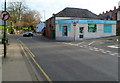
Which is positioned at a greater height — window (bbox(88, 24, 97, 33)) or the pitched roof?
the pitched roof

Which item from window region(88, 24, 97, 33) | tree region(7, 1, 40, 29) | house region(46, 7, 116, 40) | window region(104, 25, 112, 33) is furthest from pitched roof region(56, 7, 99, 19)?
tree region(7, 1, 40, 29)

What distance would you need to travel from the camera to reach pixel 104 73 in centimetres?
797

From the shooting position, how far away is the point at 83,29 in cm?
3416

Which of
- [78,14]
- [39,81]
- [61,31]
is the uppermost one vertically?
[78,14]

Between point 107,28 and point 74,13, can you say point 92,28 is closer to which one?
point 107,28

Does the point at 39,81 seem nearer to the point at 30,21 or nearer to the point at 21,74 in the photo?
the point at 21,74

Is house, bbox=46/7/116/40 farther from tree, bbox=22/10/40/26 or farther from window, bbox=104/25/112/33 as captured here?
tree, bbox=22/10/40/26

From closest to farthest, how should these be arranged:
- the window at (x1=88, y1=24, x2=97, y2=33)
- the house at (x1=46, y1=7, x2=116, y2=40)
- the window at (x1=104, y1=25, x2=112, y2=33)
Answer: the house at (x1=46, y1=7, x2=116, y2=40), the window at (x1=88, y1=24, x2=97, y2=33), the window at (x1=104, y1=25, x2=112, y2=33)

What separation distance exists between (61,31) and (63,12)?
22.9 feet

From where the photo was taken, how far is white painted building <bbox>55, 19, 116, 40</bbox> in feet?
111

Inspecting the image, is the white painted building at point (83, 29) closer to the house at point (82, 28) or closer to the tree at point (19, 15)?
the house at point (82, 28)

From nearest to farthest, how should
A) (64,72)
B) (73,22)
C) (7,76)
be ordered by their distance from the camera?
(7,76), (64,72), (73,22)

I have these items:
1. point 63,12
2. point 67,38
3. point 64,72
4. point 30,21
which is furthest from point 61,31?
point 30,21

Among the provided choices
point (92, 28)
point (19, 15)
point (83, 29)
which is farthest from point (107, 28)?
point (19, 15)
